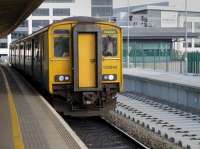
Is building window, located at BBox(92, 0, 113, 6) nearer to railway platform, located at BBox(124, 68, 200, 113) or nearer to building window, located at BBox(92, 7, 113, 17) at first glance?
building window, located at BBox(92, 7, 113, 17)

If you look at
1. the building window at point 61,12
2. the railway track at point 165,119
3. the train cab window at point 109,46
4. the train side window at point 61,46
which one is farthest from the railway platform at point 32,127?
the building window at point 61,12

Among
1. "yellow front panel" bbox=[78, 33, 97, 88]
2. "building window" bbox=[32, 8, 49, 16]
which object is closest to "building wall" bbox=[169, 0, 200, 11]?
→ "building window" bbox=[32, 8, 49, 16]

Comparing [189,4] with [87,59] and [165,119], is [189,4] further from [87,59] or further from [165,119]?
[87,59]

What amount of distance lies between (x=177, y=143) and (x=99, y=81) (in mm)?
4402

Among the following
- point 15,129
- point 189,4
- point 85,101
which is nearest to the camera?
point 15,129

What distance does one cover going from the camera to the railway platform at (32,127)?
9.77 meters

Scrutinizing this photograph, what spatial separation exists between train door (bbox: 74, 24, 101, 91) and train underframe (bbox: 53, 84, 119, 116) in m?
0.30

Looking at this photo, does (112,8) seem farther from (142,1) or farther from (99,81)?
(99,81)

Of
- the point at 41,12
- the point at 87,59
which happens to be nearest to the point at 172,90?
the point at 87,59

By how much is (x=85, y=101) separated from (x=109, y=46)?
2009 millimetres

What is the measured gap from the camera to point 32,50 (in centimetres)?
2116

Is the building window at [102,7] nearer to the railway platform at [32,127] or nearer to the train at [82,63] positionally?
the railway platform at [32,127]

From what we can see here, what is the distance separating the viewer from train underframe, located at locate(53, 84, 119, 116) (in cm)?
1597

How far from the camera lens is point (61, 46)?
1611 centimetres
